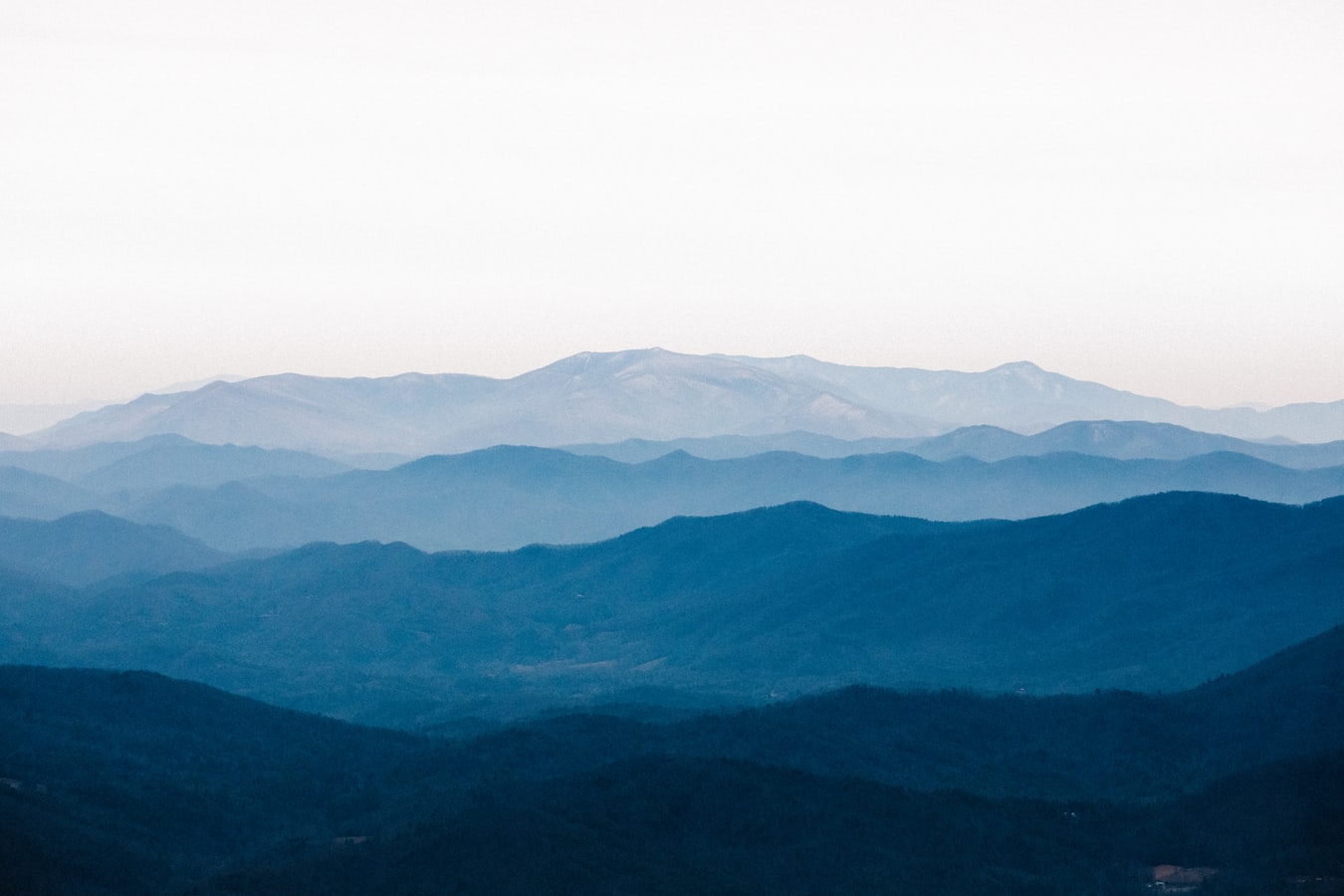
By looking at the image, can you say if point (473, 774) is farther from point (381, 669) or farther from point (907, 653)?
point (381, 669)

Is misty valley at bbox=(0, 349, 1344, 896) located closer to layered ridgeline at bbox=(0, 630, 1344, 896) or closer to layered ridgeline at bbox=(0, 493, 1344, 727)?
layered ridgeline at bbox=(0, 630, 1344, 896)

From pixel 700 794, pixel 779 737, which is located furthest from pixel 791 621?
pixel 700 794

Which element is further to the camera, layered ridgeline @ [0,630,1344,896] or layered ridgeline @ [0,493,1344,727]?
layered ridgeline @ [0,493,1344,727]

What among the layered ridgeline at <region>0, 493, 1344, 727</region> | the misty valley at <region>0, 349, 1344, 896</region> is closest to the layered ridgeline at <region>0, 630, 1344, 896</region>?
the misty valley at <region>0, 349, 1344, 896</region>

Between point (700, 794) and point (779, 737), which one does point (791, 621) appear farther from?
point (700, 794)

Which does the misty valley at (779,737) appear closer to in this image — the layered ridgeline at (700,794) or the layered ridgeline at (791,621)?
the layered ridgeline at (700,794)

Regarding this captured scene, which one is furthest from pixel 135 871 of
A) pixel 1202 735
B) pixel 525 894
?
pixel 1202 735
